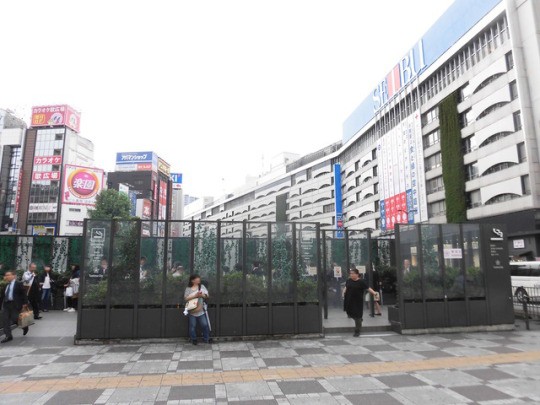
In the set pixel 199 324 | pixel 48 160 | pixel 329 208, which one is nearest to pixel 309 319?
pixel 199 324

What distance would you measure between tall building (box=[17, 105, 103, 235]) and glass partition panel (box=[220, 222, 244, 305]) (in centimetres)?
6544

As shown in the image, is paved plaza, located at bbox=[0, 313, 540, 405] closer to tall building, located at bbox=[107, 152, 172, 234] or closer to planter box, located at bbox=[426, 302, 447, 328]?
planter box, located at bbox=[426, 302, 447, 328]

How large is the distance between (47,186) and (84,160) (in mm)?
9686

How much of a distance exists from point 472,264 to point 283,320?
5.76 meters

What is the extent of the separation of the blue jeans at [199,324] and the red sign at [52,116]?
247 ft

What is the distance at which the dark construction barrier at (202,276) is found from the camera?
954 centimetres

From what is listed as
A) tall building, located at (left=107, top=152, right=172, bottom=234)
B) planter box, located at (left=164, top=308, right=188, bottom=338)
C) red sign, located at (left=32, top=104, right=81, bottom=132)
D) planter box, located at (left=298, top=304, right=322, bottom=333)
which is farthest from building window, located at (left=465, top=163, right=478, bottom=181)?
tall building, located at (left=107, top=152, right=172, bottom=234)

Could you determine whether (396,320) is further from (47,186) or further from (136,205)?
(136,205)

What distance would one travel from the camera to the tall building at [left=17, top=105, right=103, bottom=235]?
68.5 meters

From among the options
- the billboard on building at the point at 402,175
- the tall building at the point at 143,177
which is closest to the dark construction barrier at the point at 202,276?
the billboard on building at the point at 402,175

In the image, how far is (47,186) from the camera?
6962 centimetres

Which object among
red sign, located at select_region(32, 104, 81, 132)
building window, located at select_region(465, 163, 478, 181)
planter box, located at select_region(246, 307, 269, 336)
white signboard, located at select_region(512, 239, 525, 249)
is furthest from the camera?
red sign, located at select_region(32, 104, 81, 132)

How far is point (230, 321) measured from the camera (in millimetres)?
9906

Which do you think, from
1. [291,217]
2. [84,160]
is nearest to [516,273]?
[291,217]
